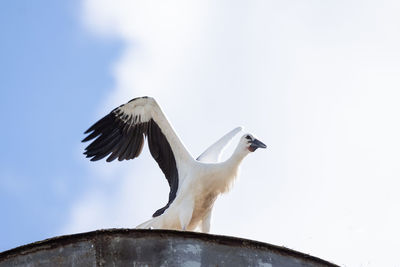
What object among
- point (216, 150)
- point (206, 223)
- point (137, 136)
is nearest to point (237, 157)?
point (206, 223)

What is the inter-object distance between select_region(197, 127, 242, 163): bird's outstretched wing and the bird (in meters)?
1.07

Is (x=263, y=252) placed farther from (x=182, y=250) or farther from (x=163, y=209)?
(x=163, y=209)

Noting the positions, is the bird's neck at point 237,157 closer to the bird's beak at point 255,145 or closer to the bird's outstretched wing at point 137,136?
the bird's beak at point 255,145

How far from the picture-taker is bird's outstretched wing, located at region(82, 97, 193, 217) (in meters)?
14.9

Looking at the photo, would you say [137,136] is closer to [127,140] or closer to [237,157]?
[127,140]

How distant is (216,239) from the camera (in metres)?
10.3

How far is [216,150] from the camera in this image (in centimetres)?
1638

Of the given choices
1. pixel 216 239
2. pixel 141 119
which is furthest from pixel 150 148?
pixel 216 239

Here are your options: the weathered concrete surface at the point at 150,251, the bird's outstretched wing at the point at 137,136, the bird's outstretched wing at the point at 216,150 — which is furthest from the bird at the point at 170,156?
the weathered concrete surface at the point at 150,251

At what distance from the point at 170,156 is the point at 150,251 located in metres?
4.73

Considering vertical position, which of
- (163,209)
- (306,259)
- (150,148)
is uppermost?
(150,148)

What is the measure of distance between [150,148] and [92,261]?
5032 millimetres

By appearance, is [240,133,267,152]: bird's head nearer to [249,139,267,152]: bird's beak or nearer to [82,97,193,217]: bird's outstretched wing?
[249,139,267,152]: bird's beak

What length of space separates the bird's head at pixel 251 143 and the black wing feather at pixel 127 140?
103 cm
